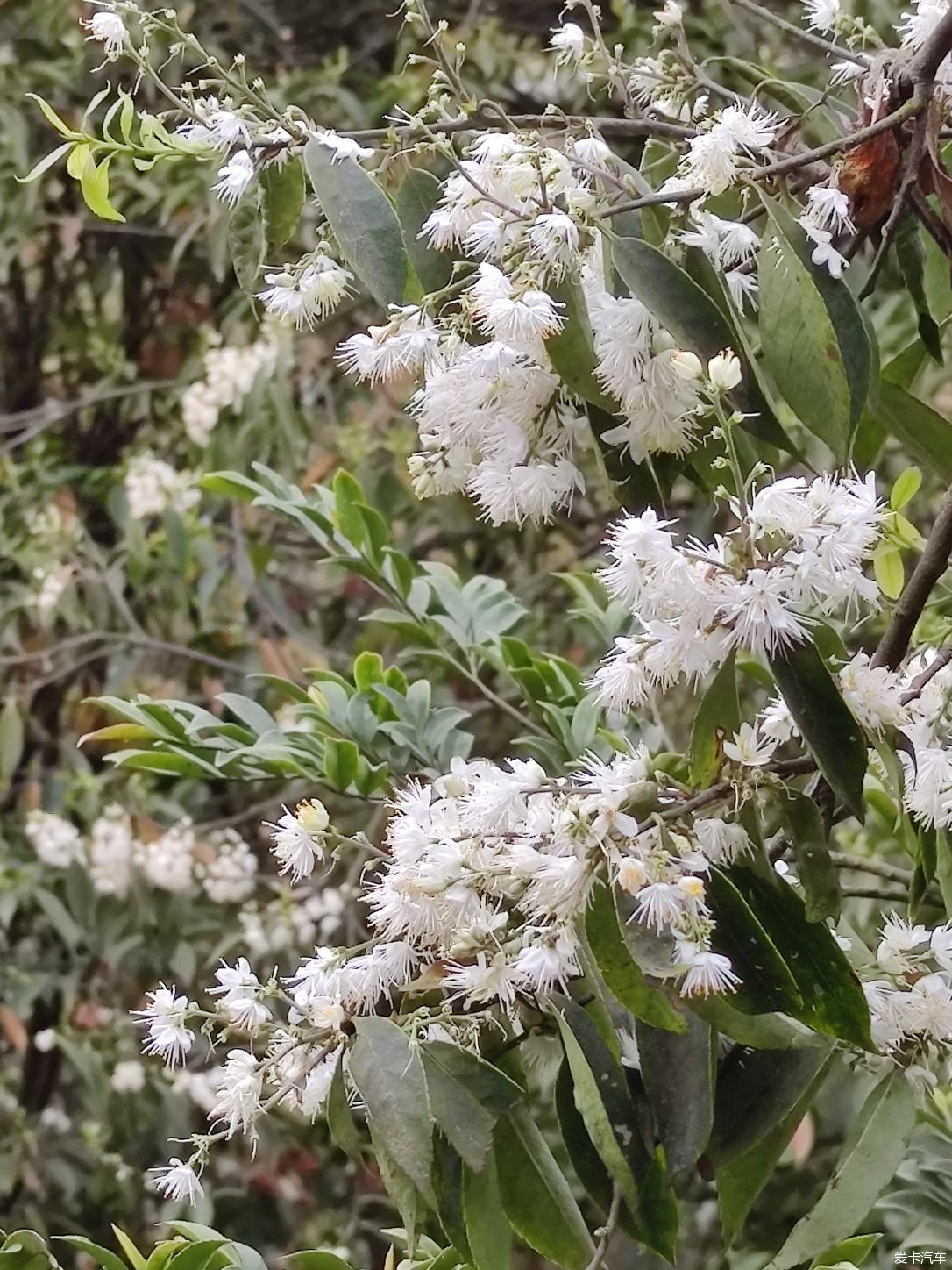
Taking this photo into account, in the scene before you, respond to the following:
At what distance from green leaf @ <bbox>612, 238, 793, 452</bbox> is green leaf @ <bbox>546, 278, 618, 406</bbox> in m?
0.02

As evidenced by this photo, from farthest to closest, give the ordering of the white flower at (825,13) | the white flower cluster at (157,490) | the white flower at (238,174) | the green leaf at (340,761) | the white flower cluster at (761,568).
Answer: the white flower cluster at (157,490)
the green leaf at (340,761)
the white flower at (825,13)
the white flower at (238,174)
the white flower cluster at (761,568)

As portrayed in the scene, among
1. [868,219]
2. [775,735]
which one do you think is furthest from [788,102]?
[775,735]

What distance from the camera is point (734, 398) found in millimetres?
538

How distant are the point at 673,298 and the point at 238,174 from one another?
6.9 inches

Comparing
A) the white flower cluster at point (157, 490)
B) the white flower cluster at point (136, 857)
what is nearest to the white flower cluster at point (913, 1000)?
the white flower cluster at point (136, 857)

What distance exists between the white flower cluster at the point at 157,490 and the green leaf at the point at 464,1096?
122cm

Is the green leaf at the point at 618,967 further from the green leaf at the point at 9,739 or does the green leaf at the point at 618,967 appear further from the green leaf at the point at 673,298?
the green leaf at the point at 9,739

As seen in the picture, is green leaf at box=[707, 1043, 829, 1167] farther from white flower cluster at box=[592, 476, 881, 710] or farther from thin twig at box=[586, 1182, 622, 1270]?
white flower cluster at box=[592, 476, 881, 710]

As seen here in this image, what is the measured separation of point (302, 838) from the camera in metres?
0.55

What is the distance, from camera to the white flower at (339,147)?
1.74 feet

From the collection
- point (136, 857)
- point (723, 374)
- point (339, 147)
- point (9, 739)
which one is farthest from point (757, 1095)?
point (9, 739)

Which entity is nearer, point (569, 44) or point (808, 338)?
point (808, 338)

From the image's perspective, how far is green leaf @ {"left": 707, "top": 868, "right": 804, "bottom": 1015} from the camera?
477 millimetres

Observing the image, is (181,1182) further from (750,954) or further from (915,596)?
(915,596)
